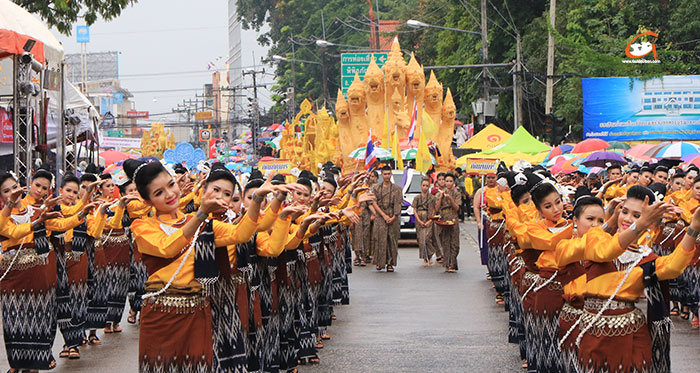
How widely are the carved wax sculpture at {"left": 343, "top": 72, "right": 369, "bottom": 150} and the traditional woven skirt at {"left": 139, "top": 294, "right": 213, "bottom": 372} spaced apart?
104 ft

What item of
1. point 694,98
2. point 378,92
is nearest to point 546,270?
point 694,98

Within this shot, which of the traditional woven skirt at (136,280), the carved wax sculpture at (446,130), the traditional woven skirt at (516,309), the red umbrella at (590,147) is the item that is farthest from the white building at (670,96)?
the traditional woven skirt at (136,280)

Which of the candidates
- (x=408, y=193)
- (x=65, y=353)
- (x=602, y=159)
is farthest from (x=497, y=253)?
(x=408, y=193)

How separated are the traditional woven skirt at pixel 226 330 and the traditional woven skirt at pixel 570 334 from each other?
217cm

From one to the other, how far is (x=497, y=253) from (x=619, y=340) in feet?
28.2

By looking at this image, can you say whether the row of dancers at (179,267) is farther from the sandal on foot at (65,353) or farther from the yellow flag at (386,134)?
the yellow flag at (386,134)

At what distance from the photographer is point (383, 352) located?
1115 cm

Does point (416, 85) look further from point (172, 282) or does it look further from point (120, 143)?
point (120, 143)

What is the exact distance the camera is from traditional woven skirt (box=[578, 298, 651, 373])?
6531 mm

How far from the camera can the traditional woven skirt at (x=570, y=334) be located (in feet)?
22.8

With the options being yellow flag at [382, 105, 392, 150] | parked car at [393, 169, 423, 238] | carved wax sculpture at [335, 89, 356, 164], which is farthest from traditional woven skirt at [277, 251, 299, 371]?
carved wax sculpture at [335, 89, 356, 164]

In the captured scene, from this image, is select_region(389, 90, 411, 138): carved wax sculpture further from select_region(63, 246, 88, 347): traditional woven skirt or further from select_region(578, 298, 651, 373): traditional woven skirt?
select_region(578, 298, 651, 373): traditional woven skirt

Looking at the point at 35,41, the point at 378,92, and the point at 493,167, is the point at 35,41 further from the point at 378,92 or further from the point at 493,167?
the point at 378,92

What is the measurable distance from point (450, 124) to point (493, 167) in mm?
19528
